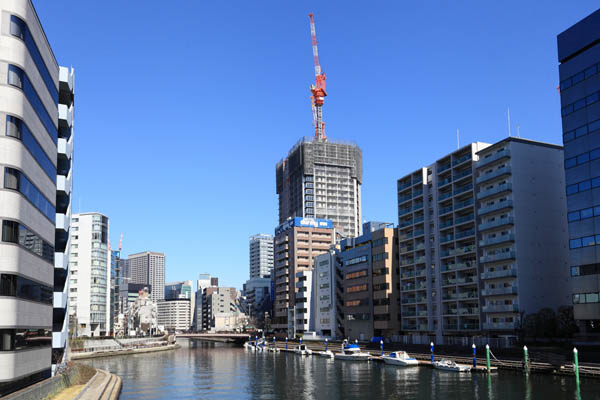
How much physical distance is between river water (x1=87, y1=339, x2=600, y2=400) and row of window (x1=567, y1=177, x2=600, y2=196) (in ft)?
106

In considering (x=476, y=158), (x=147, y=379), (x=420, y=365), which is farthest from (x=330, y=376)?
(x=476, y=158)

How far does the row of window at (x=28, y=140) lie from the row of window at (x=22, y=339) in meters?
16.3

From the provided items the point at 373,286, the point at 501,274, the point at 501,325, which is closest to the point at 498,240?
the point at 501,274

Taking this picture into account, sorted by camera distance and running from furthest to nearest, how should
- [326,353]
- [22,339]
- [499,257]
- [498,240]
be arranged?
1. [326,353]
2. [498,240]
3. [499,257]
4. [22,339]

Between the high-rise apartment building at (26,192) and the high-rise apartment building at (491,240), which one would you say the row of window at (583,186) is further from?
the high-rise apartment building at (26,192)

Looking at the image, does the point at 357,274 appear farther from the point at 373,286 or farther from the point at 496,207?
the point at 496,207

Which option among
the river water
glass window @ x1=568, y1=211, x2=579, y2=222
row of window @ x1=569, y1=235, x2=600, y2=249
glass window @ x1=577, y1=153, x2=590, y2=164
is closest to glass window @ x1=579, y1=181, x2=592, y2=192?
glass window @ x1=577, y1=153, x2=590, y2=164

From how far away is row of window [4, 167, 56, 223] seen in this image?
52.7 m

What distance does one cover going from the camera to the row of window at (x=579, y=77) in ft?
336

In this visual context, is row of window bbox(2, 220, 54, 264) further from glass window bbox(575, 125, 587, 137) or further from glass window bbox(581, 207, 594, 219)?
glass window bbox(575, 125, 587, 137)

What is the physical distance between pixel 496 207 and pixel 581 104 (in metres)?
33.7

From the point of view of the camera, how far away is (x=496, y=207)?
436ft

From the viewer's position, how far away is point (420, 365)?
115062 mm

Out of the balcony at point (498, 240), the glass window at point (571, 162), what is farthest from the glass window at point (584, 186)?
the balcony at point (498, 240)
